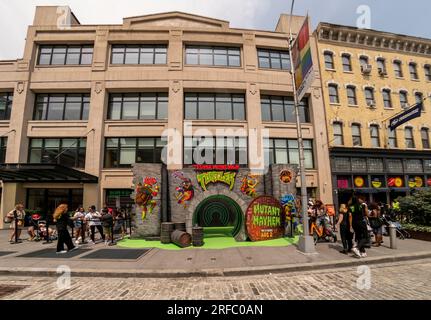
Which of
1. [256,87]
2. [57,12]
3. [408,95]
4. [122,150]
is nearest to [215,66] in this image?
[256,87]

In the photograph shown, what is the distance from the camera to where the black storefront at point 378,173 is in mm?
19500

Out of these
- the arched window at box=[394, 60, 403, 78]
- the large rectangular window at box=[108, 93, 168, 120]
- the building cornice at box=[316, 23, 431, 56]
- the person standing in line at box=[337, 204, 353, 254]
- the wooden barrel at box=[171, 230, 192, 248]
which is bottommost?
the wooden barrel at box=[171, 230, 192, 248]

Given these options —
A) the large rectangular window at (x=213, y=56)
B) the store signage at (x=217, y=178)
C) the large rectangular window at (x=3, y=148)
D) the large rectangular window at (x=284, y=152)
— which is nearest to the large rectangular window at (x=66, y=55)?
the large rectangular window at (x=3, y=148)

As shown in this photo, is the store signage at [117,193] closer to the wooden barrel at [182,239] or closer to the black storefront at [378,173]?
the wooden barrel at [182,239]

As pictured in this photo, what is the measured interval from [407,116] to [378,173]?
17.7 feet

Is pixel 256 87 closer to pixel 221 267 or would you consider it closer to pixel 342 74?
pixel 342 74

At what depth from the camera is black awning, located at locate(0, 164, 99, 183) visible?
12.2 meters

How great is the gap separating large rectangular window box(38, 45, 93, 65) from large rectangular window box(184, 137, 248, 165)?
39.4ft

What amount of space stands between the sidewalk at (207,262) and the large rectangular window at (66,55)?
16.8 metres

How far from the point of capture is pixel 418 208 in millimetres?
11648

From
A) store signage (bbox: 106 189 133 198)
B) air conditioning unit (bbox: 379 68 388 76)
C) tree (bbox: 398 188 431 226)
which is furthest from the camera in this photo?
air conditioning unit (bbox: 379 68 388 76)

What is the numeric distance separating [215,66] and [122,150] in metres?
11.1

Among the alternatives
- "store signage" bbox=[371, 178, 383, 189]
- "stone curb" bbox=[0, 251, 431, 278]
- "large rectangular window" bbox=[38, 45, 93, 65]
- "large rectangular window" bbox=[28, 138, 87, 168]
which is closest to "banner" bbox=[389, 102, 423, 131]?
"store signage" bbox=[371, 178, 383, 189]

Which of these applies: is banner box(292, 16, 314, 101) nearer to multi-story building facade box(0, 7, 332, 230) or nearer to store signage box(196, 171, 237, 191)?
store signage box(196, 171, 237, 191)
